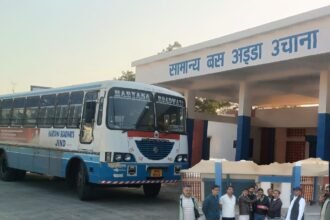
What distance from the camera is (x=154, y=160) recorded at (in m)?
12.9

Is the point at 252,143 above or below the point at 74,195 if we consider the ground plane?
above

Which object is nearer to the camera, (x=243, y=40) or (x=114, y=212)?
(x=114, y=212)

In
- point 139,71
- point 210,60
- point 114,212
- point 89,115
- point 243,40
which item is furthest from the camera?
point 139,71

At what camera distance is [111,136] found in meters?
12.1

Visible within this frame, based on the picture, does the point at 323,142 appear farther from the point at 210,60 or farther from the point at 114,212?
the point at 114,212

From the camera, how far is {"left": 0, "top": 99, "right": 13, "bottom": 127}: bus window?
17.7 meters

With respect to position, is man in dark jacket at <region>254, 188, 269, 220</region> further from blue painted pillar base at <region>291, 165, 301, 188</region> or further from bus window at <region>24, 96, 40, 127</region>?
bus window at <region>24, 96, 40, 127</region>

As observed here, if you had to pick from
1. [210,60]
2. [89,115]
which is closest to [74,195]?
[89,115]

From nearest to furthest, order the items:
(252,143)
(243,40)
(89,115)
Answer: (89,115), (243,40), (252,143)

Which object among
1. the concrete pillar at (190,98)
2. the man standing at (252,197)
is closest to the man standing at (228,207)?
the man standing at (252,197)

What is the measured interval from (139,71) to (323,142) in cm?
954

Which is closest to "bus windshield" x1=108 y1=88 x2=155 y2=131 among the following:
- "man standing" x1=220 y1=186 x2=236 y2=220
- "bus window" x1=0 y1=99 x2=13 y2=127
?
"man standing" x1=220 y1=186 x2=236 y2=220

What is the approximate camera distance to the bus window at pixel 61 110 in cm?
1402

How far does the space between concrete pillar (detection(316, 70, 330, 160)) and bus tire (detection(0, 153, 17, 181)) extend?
1053cm
